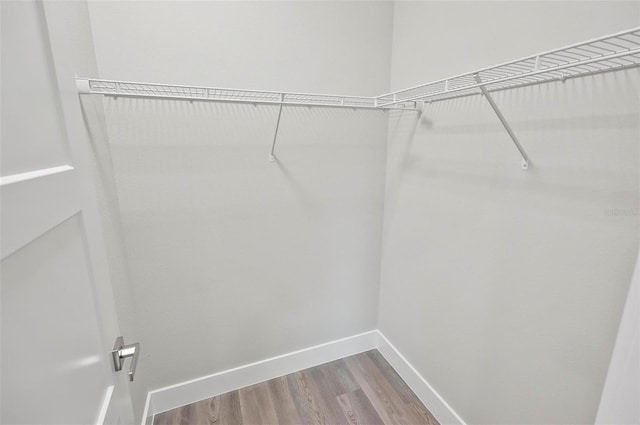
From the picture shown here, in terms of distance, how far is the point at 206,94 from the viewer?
127cm

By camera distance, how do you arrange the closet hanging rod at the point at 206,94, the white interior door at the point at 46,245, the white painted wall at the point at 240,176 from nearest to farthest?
the white interior door at the point at 46,245, the closet hanging rod at the point at 206,94, the white painted wall at the point at 240,176

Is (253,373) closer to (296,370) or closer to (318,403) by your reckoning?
(296,370)

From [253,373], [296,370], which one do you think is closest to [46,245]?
[253,373]

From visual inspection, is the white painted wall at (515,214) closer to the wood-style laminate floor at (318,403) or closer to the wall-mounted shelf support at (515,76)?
the wall-mounted shelf support at (515,76)

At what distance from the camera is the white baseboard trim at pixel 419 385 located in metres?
1.47

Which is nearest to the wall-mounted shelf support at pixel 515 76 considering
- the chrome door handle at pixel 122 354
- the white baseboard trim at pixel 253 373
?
the chrome door handle at pixel 122 354

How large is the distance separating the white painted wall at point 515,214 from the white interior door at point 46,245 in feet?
4.27

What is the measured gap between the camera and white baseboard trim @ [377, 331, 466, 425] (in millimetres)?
1471

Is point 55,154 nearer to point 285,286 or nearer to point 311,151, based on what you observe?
point 311,151

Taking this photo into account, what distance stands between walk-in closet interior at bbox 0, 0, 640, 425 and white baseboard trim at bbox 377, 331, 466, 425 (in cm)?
2

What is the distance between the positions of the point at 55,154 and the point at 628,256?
1.39 meters

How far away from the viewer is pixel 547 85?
931 mm

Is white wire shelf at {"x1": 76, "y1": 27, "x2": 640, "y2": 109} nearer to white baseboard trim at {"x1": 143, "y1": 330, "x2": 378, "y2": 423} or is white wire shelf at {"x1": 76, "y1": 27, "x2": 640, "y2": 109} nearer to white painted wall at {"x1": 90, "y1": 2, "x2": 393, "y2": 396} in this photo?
white painted wall at {"x1": 90, "y1": 2, "x2": 393, "y2": 396}

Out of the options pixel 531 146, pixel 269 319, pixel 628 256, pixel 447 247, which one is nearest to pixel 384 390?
pixel 269 319
